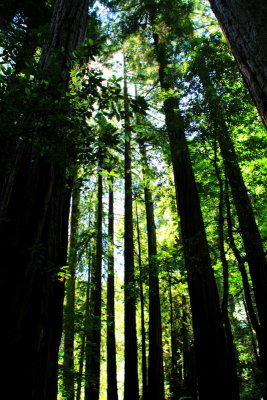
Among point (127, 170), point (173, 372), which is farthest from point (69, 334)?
point (173, 372)

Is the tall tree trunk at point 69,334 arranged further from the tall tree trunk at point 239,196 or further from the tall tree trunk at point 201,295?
the tall tree trunk at point 239,196

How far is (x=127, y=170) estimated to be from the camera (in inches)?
105

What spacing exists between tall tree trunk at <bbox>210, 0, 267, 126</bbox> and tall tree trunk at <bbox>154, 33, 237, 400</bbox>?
12.5ft

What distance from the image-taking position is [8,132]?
65.5 inches

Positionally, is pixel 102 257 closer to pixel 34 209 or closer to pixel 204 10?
pixel 34 209

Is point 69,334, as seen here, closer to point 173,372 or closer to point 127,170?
point 127,170

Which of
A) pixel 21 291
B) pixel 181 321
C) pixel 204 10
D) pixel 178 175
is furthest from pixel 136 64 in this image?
pixel 181 321

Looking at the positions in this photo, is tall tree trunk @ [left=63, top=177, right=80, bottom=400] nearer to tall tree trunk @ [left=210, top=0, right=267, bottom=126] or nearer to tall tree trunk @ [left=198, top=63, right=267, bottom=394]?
tall tree trunk @ [left=198, top=63, right=267, bottom=394]

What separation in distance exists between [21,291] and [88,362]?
8.37m

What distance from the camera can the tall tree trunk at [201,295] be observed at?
514 centimetres

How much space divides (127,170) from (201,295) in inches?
166

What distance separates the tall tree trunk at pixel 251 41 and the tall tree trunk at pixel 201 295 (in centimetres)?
382

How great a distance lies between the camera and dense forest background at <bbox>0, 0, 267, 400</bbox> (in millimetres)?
1701

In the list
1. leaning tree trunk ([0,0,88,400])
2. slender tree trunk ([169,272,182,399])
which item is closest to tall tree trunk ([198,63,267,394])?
leaning tree trunk ([0,0,88,400])
